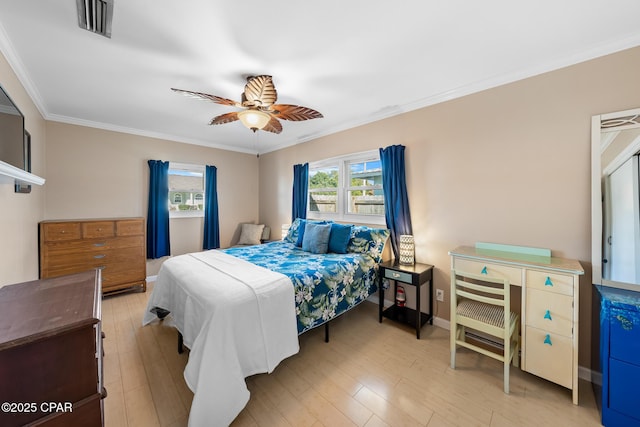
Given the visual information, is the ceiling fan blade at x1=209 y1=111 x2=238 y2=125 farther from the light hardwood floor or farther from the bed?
the light hardwood floor

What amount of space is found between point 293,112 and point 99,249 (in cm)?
316

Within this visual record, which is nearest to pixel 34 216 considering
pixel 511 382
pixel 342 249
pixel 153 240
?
pixel 153 240

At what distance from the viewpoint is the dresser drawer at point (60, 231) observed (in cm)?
281

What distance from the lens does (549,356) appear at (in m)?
1.68

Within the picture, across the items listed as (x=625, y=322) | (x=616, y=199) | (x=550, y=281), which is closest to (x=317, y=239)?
(x=550, y=281)

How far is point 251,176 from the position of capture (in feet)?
16.8

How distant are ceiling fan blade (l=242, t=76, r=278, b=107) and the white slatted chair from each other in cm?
216

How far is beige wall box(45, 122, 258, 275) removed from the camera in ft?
10.6

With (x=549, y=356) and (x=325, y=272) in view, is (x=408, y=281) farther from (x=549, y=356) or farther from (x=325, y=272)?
(x=549, y=356)

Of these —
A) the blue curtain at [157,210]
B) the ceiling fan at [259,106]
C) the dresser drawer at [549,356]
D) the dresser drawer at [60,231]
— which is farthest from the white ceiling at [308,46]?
the dresser drawer at [549,356]

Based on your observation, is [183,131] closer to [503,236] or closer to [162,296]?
[162,296]

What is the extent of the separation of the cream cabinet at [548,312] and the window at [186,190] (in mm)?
4468

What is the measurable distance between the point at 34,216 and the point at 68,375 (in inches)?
113

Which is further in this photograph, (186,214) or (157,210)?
(186,214)
